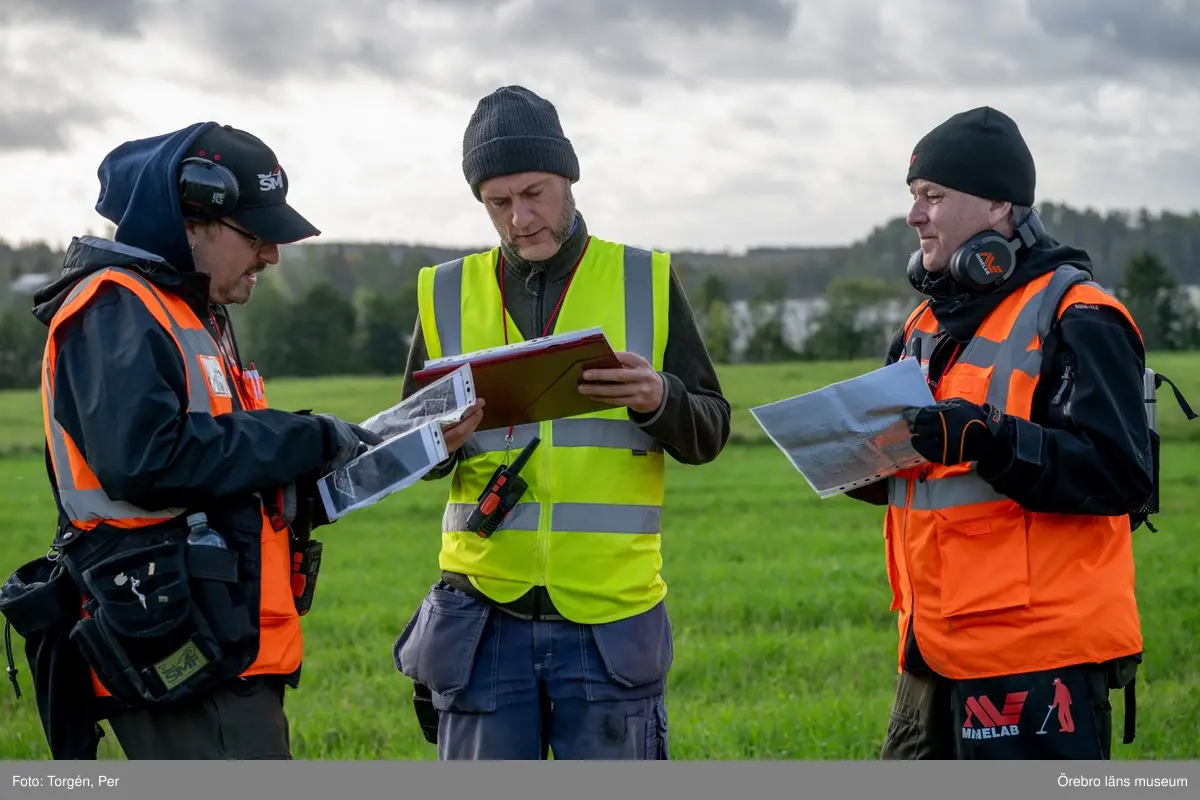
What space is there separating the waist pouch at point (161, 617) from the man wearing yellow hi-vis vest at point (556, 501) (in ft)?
2.61

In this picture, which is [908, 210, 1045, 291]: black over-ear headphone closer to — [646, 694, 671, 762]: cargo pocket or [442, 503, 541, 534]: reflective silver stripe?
[442, 503, 541, 534]: reflective silver stripe

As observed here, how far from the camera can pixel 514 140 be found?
3.89 metres

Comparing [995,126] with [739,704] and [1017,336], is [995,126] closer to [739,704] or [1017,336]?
[1017,336]

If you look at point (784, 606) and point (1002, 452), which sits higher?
point (1002, 452)

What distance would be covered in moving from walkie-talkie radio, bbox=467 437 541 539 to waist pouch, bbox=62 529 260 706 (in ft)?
2.58

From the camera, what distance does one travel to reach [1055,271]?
368 centimetres

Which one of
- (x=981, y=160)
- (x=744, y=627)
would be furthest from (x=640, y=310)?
(x=744, y=627)

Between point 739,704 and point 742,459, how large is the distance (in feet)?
49.9

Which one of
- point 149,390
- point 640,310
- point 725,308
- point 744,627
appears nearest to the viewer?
point 149,390

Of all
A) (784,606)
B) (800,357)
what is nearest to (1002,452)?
(784,606)

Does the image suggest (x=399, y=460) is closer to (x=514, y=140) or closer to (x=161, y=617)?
(x=161, y=617)

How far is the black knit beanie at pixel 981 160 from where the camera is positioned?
151 inches

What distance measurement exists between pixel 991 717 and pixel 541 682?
4.37 feet

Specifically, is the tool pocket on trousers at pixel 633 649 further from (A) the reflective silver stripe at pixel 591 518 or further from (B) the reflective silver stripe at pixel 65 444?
(B) the reflective silver stripe at pixel 65 444
